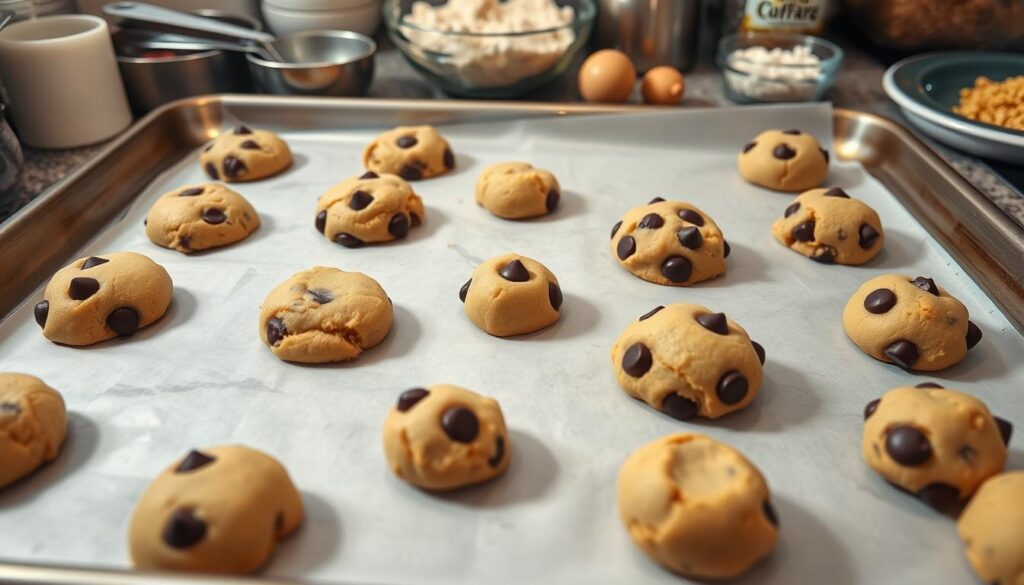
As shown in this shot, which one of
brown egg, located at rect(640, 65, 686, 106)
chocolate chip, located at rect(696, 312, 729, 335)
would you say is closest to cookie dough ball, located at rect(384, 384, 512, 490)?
chocolate chip, located at rect(696, 312, 729, 335)

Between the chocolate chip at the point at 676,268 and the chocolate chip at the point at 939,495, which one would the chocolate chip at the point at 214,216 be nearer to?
the chocolate chip at the point at 676,268

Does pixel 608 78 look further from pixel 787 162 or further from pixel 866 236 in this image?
pixel 866 236

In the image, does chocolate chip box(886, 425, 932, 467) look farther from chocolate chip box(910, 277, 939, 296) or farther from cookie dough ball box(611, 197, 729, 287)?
cookie dough ball box(611, 197, 729, 287)

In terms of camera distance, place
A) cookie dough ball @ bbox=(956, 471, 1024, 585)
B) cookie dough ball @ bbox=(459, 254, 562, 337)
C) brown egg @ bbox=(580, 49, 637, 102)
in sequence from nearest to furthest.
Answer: cookie dough ball @ bbox=(956, 471, 1024, 585)
cookie dough ball @ bbox=(459, 254, 562, 337)
brown egg @ bbox=(580, 49, 637, 102)

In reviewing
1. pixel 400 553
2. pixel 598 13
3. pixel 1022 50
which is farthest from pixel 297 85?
pixel 1022 50

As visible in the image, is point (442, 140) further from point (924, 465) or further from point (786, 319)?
point (924, 465)

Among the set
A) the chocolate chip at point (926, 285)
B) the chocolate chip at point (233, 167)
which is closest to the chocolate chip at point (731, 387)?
the chocolate chip at point (926, 285)
